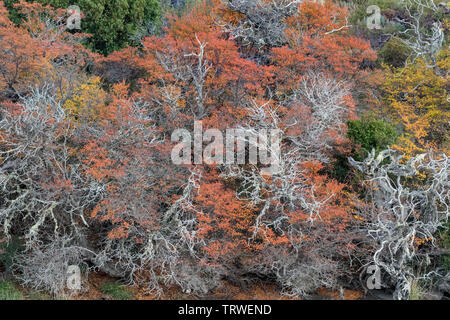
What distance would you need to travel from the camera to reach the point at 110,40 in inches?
801

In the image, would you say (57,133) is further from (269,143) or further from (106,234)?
(269,143)

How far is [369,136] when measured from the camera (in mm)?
14992

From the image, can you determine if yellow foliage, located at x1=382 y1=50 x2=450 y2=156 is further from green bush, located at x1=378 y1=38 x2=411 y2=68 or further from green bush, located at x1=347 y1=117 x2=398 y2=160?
green bush, located at x1=378 y1=38 x2=411 y2=68

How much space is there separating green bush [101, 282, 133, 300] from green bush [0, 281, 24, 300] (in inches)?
84.0

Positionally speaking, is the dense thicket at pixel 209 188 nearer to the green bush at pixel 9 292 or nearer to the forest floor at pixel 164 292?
the forest floor at pixel 164 292

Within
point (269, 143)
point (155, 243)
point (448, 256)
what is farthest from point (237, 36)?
point (448, 256)

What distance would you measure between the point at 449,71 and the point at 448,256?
7.61 metres

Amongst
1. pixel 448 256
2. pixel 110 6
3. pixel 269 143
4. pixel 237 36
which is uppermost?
pixel 110 6

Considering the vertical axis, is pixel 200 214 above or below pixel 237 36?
below

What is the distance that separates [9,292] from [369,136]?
1101 cm

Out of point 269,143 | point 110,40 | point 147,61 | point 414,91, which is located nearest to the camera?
point 269,143

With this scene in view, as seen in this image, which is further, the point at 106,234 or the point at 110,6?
the point at 110,6

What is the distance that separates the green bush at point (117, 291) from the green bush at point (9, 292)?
2.13m

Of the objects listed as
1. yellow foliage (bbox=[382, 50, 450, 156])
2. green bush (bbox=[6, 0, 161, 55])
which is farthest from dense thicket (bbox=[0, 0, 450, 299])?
green bush (bbox=[6, 0, 161, 55])
